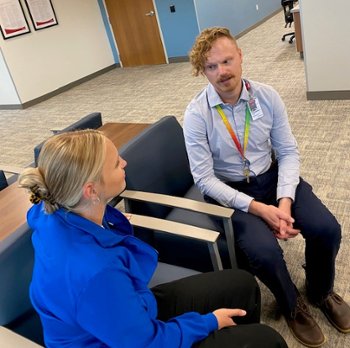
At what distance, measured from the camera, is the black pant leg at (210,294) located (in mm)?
1203

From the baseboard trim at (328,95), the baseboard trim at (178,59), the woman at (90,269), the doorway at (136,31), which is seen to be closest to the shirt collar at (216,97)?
the woman at (90,269)

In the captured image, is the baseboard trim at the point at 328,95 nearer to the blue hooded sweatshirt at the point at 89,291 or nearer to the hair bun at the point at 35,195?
the blue hooded sweatshirt at the point at 89,291

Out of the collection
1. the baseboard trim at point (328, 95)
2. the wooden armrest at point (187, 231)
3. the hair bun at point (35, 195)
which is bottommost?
the baseboard trim at point (328, 95)

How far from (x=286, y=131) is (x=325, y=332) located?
85 centimetres

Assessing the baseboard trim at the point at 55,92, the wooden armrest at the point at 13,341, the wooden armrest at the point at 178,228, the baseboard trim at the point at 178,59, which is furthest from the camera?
the baseboard trim at the point at 178,59

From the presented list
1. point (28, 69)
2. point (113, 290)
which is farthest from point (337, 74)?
point (28, 69)

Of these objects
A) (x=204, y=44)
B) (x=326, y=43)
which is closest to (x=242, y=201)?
(x=204, y=44)

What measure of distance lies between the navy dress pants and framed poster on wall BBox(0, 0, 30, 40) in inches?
220

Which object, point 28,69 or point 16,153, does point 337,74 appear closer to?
point 16,153

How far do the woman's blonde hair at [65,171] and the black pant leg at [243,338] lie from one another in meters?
0.54

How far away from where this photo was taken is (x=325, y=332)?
1.49m

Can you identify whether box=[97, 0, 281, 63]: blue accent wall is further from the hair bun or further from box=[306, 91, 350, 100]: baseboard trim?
the hair bun

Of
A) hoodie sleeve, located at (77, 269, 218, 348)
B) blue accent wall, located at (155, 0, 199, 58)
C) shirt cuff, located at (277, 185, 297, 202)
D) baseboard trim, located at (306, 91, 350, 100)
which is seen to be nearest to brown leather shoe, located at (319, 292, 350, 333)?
shirt cuff, located at (277, 185, 297, 202)

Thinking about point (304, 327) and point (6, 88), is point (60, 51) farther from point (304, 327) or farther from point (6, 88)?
point (304, 327)
